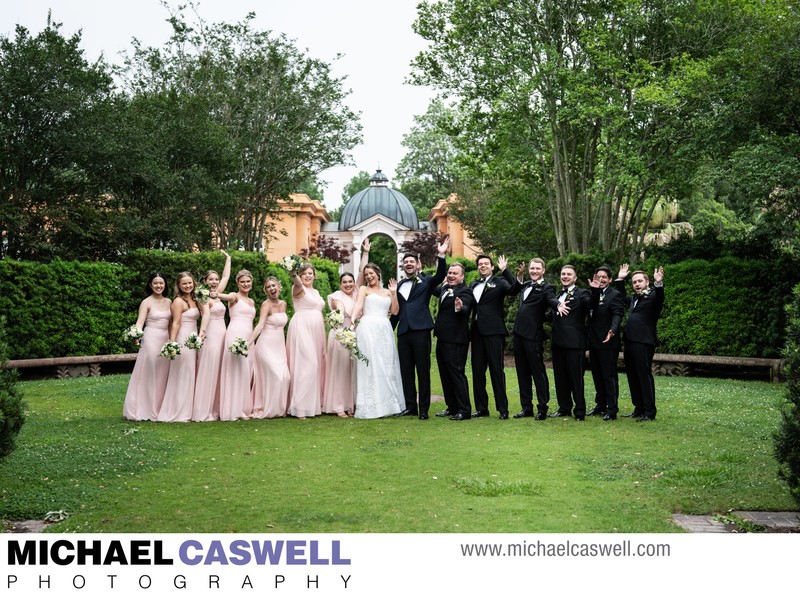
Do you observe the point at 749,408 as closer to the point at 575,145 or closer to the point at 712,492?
the point at 712,492

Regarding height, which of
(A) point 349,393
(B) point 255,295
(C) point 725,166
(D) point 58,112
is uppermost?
(D) point 58,112

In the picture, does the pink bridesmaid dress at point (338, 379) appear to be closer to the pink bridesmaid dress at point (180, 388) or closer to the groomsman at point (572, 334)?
the pink bridesmaid dress at point (180, 388)

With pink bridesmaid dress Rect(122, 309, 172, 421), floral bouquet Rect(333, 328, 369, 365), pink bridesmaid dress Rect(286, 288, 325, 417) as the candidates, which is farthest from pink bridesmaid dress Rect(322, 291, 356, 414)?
pink bridesmaid dress Rect(122, 309, 172, 421)

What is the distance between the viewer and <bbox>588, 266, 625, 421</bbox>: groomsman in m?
11.2

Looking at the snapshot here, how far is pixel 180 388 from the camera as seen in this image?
11609mm

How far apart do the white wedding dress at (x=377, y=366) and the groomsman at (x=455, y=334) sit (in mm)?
703

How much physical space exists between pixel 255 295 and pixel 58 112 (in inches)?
258

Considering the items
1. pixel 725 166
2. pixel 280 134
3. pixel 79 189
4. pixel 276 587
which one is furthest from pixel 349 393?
pixel 280 134

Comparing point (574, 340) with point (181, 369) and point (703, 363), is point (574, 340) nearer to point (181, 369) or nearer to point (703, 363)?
point (181, 369)

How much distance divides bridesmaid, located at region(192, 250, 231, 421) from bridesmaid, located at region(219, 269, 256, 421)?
97 millimetres

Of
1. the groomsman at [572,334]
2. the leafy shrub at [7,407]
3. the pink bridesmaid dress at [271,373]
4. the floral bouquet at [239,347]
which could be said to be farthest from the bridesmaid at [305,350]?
the leafy shrub at [7,407]

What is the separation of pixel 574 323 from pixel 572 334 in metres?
0.15

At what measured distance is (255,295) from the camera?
2255 centimetres

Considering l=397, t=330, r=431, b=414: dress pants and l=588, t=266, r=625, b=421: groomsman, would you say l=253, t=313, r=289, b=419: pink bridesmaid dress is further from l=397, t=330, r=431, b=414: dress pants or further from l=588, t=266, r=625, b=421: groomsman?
l=588, t=266, r=625, b=421: groomsman
